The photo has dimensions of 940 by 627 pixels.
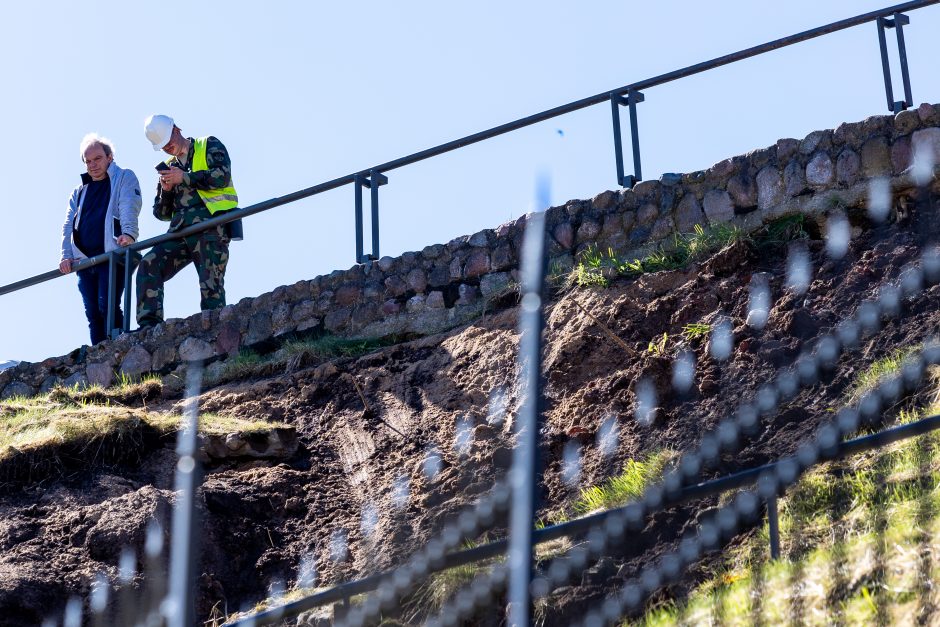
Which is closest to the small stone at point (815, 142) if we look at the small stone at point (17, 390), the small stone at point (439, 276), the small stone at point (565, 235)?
the small stone at point (565, 235)

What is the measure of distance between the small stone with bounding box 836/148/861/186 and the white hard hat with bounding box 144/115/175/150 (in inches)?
181

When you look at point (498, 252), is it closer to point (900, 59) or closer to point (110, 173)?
point (900, 59)

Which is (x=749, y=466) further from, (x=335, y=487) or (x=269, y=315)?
(x=269, y=315)

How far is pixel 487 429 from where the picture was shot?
701cm

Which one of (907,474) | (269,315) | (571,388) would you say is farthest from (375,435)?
(907,474)

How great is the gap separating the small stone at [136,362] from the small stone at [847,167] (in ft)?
15.7

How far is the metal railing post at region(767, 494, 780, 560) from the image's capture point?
14.7ft

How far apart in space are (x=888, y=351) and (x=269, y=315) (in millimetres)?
4554

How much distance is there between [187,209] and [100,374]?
4.15 ft

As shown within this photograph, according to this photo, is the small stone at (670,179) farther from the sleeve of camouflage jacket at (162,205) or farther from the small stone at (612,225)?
the sleeve of camouflage jacket at (162,205)

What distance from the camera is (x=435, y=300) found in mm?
8812

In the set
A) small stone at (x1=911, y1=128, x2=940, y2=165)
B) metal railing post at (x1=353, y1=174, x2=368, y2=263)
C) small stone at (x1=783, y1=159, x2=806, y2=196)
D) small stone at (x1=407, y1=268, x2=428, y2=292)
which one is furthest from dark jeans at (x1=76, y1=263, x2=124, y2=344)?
small stone at (x1=911, y1=128, x2=940, y2=165)

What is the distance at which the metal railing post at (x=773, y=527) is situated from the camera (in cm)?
449

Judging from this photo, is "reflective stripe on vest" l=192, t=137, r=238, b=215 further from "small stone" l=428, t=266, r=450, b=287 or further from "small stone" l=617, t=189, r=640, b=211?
"small stone" l=617, t=189, r=640, b=211
